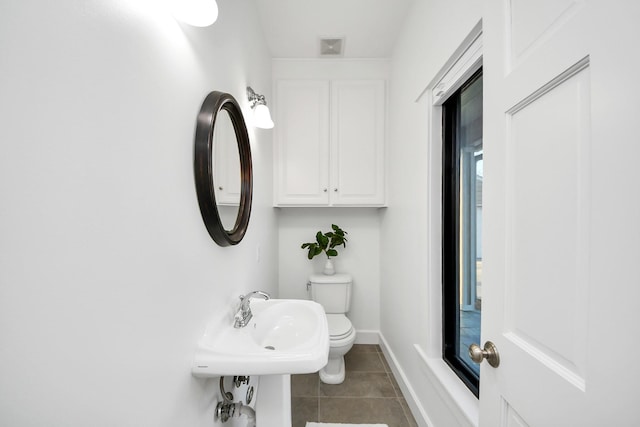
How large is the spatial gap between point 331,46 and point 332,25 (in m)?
0.23

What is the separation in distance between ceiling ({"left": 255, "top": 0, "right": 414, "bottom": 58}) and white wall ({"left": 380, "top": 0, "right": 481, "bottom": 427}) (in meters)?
0.14

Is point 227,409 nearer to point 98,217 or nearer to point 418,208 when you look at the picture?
point 98,217

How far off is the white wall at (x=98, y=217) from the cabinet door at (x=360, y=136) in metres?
1.49

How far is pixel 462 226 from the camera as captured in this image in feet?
→ 4.30

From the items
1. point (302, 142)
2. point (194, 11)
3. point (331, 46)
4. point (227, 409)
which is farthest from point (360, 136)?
point (227, 409)

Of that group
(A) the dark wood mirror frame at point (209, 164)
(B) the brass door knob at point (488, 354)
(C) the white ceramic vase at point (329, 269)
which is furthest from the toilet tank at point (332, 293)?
(B) the brass door knob at point (488, 354)

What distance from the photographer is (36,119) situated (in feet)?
1.21

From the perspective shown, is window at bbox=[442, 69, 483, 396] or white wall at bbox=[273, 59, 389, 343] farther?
white wall at bbox=[273, 59, 389, 343]

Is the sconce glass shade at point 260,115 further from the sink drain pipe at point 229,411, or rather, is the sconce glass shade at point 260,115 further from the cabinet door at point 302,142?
the sink drain pipe at point 229,411

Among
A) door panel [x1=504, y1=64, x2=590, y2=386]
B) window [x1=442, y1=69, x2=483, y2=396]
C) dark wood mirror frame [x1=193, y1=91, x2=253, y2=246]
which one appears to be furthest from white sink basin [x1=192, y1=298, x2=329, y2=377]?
window [x1=442, y1=69, x2=483, y2=396]

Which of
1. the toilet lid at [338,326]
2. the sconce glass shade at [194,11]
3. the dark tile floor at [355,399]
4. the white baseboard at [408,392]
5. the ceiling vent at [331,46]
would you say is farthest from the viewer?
the ceiling vent at [331,46]

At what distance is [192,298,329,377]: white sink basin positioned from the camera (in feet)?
2.70

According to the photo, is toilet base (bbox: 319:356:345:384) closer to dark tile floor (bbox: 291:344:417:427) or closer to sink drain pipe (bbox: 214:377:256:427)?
dark tile floor (bbox: 291:344:417:427)

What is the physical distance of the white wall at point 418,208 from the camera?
121 cm
